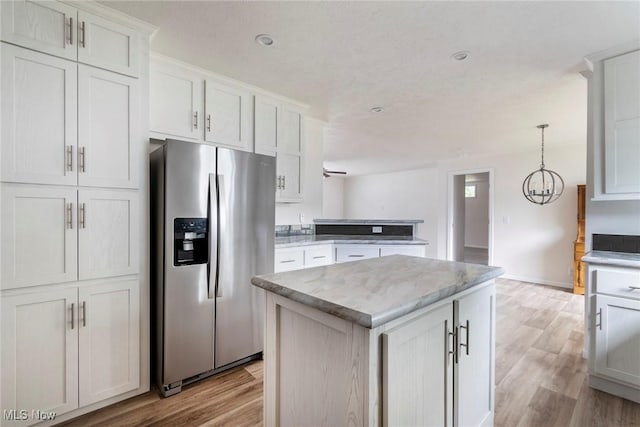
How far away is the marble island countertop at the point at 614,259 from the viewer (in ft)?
6.20

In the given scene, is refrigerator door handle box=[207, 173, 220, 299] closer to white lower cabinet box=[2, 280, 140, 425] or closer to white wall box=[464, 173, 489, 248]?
white lower cabinet box=[2, 280, 140, 425]

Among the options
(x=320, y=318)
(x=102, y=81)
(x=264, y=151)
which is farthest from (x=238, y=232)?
(x=320, y=318)

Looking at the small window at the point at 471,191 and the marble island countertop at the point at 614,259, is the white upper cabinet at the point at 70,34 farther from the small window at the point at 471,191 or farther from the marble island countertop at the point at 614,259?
the small window at the point at 471,191

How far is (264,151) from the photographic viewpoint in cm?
296

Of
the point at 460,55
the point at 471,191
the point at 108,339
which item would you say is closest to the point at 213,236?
the point at 108,339

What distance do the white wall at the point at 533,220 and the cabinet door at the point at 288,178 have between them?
421 centimetres

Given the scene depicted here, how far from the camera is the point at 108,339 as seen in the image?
1.79 meters

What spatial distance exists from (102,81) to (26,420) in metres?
1.95

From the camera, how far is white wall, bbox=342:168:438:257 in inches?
281

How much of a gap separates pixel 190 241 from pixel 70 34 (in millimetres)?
→ 1384

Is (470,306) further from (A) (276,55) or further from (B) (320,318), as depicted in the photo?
(A) (276,55)

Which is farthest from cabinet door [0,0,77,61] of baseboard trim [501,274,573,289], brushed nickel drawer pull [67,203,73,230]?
baseboard trim [501,274,573,289]

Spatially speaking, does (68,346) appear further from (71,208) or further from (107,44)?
(107,44)

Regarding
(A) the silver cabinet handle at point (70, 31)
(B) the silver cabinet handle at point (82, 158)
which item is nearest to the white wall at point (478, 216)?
(B) the silver cabinet handle at point (82, 158)
